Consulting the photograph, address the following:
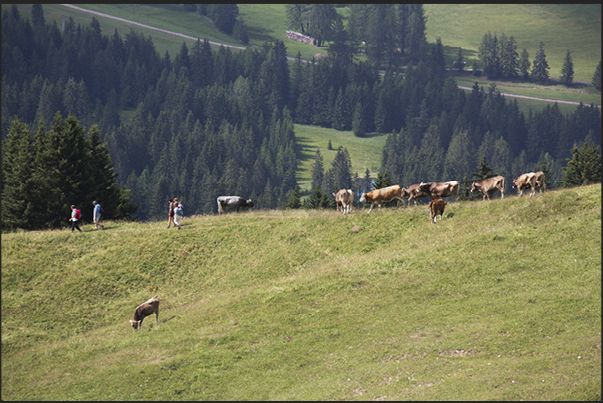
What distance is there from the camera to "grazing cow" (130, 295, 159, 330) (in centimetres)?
3656

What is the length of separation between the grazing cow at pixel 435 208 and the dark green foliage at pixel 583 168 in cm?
5169

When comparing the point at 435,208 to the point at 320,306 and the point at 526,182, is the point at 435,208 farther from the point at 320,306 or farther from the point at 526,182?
the point at 320,306

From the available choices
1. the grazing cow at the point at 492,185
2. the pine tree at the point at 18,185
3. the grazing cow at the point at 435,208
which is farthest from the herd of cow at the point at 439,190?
the pine tree at the point at 18,185

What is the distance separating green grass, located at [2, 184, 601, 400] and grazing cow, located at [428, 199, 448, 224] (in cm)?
78

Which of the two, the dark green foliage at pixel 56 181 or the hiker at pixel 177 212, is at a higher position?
the hiker at pixel 177 212

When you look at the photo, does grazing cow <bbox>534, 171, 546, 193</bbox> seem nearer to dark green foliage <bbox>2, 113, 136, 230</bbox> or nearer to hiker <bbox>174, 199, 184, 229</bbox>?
hiker <bbox>174, 199, 184, 229</bbox>

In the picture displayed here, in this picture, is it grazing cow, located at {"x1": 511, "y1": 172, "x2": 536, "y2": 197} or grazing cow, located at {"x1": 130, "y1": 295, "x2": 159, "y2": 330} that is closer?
grazing cow, located at {"x1": 130, "y1": 295, "x2": 159, "y2": 330}

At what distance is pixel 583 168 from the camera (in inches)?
3487

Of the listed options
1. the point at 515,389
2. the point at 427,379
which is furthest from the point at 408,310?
the point at 515,389

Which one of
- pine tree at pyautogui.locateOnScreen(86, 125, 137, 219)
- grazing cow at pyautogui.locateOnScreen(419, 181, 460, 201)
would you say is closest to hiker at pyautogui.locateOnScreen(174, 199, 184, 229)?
grazing cow at pyautogui.locateOnScreen(419, 181, 460, 201)

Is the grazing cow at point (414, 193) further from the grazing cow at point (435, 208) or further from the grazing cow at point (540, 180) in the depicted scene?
the grazing cow at point (540, 180)

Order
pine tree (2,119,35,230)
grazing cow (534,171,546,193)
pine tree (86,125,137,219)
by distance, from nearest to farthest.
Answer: grazing cow (534,171,546,193)
pine tree (2,119,35,230)
pine tree (86,125,137,219)

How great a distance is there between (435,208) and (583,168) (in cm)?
5601

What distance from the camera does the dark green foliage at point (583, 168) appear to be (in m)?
86.9
